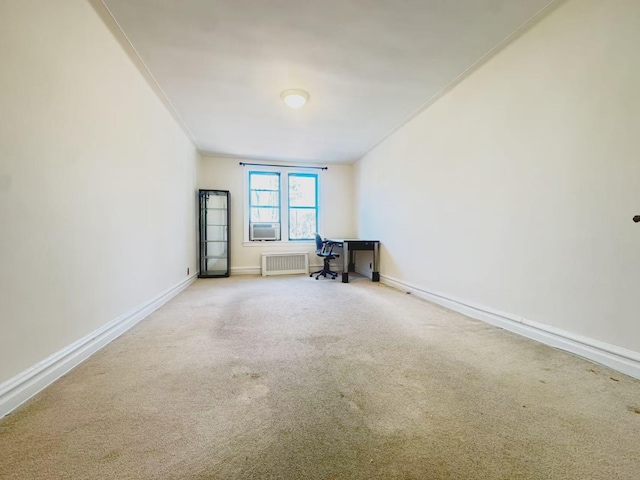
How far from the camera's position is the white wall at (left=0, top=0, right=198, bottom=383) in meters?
1.27

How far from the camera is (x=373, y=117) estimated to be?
368cm

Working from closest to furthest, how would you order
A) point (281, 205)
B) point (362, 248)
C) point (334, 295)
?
point (334, 295) → point (362, 248) → point (281, 205)

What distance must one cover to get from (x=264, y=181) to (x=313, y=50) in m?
3.69

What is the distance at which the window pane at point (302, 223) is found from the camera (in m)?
5.97

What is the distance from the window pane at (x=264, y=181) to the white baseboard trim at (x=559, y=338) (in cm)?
416

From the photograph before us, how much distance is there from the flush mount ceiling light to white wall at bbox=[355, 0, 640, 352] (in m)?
1.58

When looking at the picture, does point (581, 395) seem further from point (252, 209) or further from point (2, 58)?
point (252, 209)

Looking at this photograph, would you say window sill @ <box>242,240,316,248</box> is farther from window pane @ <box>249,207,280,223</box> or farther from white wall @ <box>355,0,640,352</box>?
white wall @ <box>355,0,640,352</box>

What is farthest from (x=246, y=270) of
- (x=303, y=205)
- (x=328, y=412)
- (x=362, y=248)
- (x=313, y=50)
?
(x=328, y=412)

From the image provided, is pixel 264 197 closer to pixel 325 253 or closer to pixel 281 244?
pixel 281 244

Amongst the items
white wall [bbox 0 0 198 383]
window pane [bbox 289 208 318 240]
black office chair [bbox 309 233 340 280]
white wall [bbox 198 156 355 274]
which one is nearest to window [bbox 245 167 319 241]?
window pane [bbox 289 208 318 240]

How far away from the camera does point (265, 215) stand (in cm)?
582

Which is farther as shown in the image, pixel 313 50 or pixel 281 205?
pixel 281 205

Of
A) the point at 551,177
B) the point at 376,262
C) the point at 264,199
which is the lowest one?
the point at 376,262
